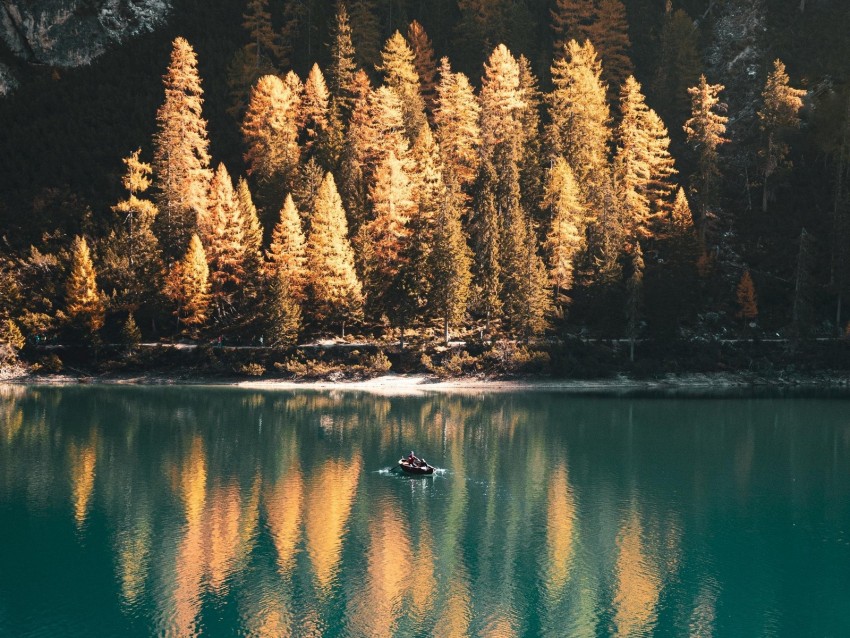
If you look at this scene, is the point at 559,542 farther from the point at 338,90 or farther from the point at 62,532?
the point at 338,90

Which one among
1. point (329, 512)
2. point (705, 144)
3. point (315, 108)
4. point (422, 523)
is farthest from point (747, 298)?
point (329, 512)

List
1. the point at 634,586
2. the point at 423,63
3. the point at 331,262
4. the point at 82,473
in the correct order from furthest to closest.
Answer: the point at 423,63 → the point at 331,262 → the point at 82,473 → the point at 634,586

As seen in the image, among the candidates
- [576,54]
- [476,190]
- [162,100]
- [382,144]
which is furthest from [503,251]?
[162,100]

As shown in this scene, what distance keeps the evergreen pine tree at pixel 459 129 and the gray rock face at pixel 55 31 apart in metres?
49.3

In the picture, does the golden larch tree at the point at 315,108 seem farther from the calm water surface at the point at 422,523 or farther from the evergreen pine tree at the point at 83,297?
the calm water surface at the point at 422,523

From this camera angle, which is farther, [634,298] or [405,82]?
[405,82]

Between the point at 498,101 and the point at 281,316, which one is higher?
the point at 498,101

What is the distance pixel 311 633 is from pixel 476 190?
66.6 m

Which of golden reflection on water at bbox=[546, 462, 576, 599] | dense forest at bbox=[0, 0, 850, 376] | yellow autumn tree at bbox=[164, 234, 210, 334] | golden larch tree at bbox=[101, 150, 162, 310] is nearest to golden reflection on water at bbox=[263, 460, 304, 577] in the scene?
golden reflection on water at bbox=[546, 462, 576, 599]

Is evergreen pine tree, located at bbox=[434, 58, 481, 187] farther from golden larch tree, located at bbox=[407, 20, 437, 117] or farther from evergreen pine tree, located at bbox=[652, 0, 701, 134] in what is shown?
evergreen pine tree, located at bbox=[652, 0, 701, 134]

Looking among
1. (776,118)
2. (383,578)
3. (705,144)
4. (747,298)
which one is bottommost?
(383,578)

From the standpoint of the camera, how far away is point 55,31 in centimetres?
11206

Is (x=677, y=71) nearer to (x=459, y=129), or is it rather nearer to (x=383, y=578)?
(x=459, y=129)

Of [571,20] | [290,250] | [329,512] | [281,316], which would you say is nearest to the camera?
[329,512]
